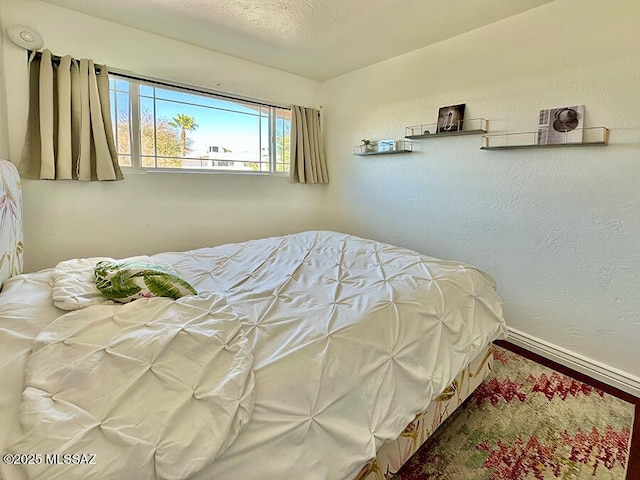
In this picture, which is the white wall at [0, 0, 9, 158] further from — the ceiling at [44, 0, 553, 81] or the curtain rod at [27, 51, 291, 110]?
the ceiling at [44, 0, 553, 81]

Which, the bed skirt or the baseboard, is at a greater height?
the bed skirt

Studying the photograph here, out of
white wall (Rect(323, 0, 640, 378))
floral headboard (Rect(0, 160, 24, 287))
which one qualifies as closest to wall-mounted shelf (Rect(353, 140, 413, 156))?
white wall (Rect(323, 0, 640, 378))

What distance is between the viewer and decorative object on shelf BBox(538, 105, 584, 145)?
203 cm

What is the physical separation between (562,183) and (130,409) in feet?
8.68

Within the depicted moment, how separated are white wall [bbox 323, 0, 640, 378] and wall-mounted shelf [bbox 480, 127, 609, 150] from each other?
0.16 ft

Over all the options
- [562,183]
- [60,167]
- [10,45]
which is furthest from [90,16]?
[562,183]

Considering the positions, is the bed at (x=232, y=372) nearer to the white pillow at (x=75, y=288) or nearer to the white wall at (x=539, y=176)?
the white pillow at (x=75, y=288)

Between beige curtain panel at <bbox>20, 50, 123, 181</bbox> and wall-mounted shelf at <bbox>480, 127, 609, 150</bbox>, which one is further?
beige curtain panel at <bbox>20, 50, 123, 181</bbox>

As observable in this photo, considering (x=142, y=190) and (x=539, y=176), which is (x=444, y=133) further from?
(x=142, y=190)

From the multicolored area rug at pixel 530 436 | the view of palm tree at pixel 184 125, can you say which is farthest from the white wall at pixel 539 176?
the view of palm tree at pixel 184 125

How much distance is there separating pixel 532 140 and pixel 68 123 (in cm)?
332

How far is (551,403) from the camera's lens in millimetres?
1786

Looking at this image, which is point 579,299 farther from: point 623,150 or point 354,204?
point 354,204

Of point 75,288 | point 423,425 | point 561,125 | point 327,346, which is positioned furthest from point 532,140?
point 75,288
